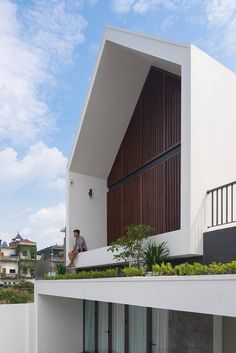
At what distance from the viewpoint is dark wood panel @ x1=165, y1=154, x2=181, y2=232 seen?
911cm

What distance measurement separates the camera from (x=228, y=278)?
479 centimetres

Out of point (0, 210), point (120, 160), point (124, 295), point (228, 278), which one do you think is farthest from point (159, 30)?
point (0, 210)

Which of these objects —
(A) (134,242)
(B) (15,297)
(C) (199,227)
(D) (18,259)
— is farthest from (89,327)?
(D) (18,259)

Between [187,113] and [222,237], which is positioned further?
[187,113]

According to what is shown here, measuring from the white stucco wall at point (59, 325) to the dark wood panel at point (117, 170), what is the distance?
4008 mm

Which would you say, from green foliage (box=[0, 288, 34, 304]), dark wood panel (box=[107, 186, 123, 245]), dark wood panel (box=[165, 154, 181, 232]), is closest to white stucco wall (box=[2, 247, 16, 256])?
green foliage (box=[0, 288, 34, 304])

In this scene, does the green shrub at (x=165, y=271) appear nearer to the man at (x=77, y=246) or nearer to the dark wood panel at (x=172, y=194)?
the dark wood panel at (x=172, y=194)

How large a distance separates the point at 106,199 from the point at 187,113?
6742 millimetres

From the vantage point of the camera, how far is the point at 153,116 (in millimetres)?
10797

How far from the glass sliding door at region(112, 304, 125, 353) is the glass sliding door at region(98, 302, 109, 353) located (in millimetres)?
454

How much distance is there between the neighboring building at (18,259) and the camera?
54.2 meters

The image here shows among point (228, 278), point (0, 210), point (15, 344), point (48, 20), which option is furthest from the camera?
point (0, 210)

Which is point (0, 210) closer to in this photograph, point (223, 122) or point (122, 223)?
point (122, 223)

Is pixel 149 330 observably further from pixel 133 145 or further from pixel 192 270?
pixel 133 145
